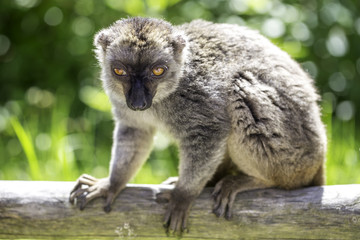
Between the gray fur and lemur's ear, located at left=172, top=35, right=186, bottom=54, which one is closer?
the gray fur

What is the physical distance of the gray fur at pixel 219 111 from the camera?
4688 mm

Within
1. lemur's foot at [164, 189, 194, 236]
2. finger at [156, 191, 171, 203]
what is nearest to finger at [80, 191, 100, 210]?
finger at [156, 191, 171, 203]

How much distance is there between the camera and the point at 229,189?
4.70 m

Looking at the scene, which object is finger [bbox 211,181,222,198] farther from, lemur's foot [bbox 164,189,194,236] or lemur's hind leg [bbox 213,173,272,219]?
lemur's foot [bbox 164,189,194,236]

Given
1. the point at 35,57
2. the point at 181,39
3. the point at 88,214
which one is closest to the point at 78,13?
the point at 35,57

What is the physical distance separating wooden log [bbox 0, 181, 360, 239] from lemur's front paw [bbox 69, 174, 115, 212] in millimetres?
63

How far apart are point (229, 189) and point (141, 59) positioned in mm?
1481

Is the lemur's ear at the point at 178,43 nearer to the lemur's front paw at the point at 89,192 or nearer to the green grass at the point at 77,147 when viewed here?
the lemur's front paw at the point at 89,192

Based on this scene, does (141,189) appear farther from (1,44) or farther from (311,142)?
(1,44)

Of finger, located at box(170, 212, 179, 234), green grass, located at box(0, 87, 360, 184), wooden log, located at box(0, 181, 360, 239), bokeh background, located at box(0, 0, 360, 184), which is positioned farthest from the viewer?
bokeh background, located at box(0, 0, 360, 184)

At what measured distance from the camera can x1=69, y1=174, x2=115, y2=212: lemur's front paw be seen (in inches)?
183

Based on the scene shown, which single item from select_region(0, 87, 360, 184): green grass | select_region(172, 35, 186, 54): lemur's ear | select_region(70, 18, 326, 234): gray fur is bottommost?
select_region(0, 87, 360, 184): green grass

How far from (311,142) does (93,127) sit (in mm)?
4234

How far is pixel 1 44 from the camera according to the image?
9648 millimetres
